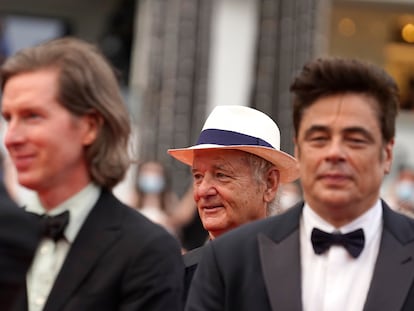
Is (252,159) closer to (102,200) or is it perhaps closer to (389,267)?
(102,200)

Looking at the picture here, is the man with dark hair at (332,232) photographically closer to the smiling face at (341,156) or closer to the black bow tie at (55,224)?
the smiling face at (341,156)

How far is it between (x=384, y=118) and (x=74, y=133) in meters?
1.29

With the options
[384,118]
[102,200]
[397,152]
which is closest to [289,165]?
[102,200]

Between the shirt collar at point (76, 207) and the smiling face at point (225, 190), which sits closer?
the shirt collar at point (76, 207)

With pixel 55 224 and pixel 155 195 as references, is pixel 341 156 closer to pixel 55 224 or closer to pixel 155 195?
pixel 55 224

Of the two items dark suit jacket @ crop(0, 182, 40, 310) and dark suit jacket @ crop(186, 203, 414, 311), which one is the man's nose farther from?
dark suit jacket @ crop(0, 182, 40, 310)

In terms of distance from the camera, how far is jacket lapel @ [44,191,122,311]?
181 inches

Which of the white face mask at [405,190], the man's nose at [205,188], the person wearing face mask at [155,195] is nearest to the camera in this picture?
the man's nose at [205,188]

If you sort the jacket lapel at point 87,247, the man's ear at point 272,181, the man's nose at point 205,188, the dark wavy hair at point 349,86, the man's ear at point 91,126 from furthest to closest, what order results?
1. the man's ear at point 272,181
2. the man's nose at point 205,188
3. the man's ear at point 91,126
4. the jacket lapel at point 87,247
5. the dark wavy hair at point 349,86

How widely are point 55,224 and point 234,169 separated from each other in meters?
1.05

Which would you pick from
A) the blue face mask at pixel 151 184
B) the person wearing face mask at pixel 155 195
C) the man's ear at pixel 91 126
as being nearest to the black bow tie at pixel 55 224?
the man's ear at pixel 91 126

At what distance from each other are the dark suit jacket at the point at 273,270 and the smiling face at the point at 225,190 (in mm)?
1104

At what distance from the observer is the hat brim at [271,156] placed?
5.48m

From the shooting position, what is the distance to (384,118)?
163 inches
